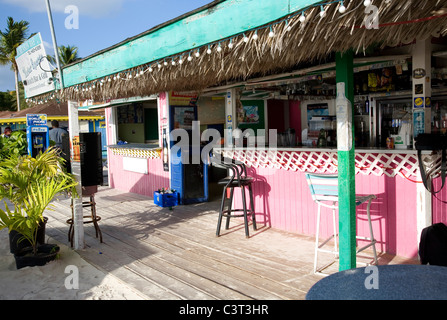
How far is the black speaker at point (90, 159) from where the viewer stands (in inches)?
193

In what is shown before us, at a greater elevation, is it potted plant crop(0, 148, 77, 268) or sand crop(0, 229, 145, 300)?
potted plant crop(0, 148, 77, 268)

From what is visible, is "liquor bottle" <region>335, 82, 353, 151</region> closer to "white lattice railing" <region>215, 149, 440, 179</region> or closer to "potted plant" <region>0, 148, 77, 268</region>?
"white lattice railing" <region>215, 149, 440, 179</region>

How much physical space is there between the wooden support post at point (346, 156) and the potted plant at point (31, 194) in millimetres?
2894

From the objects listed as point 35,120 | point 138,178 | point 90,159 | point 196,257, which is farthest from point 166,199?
point 196,257

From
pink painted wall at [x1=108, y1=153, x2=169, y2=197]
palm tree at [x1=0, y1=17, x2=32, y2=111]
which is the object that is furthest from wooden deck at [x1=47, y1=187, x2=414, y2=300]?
palm tree at [x1=0, y1=17, x2=32, y2=111]

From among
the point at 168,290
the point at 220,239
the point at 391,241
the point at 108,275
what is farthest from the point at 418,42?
the point at 108,275

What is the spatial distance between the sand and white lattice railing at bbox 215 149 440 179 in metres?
2.66

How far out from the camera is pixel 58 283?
3676mm

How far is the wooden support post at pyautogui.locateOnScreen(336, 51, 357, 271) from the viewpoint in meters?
3.15

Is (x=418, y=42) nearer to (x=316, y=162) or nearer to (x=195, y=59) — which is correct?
(x=316, y=162)

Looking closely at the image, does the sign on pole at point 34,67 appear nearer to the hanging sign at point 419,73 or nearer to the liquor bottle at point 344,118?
the liquor bottle at point 344,118

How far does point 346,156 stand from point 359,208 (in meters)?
1.45

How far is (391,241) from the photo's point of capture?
416cm
